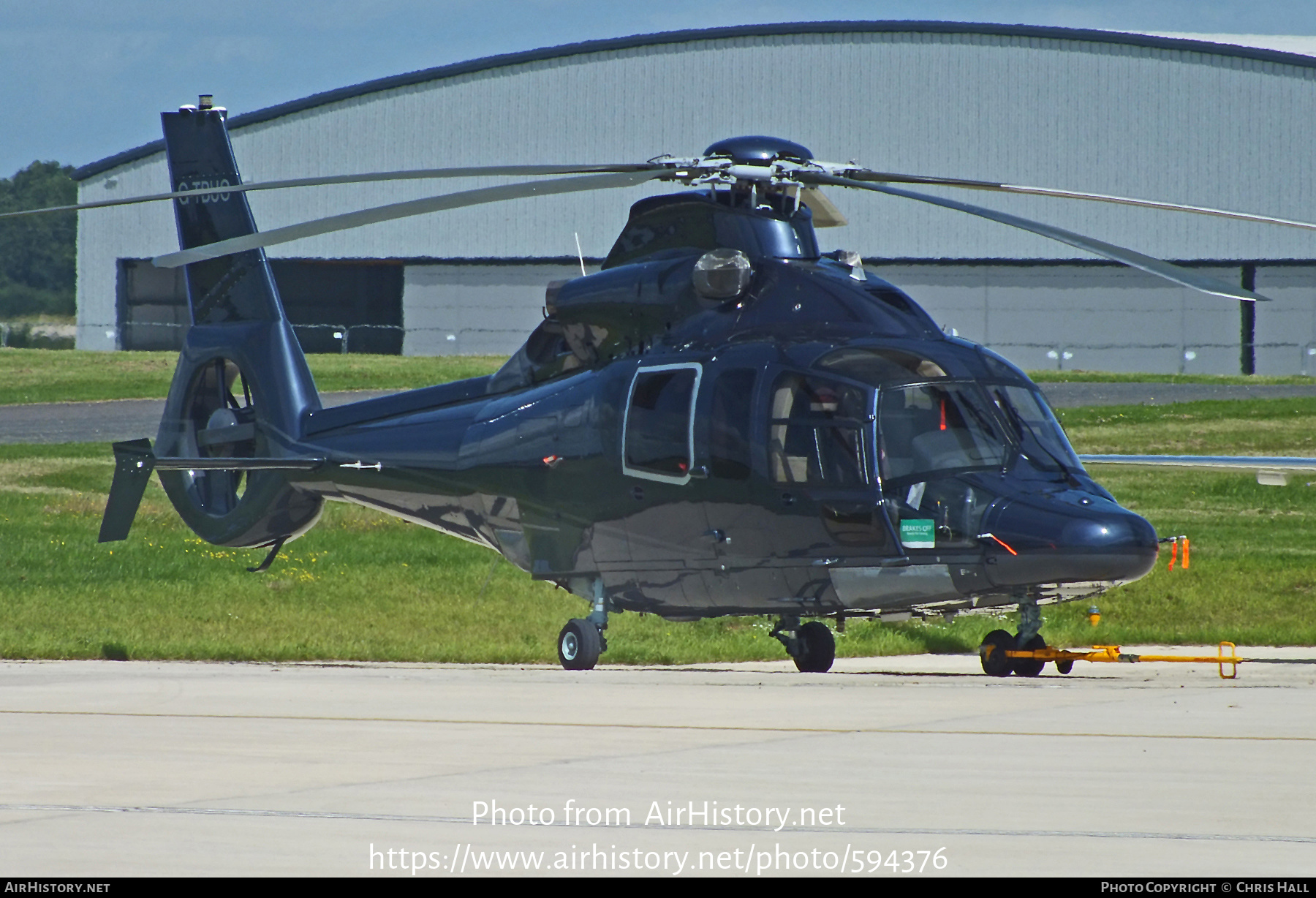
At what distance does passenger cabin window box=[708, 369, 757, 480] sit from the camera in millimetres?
12969

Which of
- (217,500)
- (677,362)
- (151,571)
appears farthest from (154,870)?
(151,571)

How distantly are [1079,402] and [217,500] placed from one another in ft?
98.4

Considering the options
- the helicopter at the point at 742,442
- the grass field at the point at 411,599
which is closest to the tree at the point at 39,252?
the grass field at the point at 411,599

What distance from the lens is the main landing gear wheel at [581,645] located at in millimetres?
14812

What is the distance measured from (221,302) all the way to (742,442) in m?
8.14

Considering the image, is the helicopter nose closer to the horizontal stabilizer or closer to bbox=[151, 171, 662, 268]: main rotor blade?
bbox=[151, 171, 662, 268]: main rotor blade

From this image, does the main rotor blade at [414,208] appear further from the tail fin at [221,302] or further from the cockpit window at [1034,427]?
the tail fin at [221,302]

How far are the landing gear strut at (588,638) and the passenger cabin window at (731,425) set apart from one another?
2.24m

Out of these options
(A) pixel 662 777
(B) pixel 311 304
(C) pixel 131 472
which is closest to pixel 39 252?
(B) pixel 311 304

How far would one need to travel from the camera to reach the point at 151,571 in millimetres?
23125

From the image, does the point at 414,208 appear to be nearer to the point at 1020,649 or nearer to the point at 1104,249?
the point at 1104,249

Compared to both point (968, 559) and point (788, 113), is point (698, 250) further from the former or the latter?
point (788, 113)

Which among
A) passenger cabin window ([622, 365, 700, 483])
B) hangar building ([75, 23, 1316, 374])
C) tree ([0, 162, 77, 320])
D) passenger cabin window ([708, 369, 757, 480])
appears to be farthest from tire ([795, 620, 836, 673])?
tree ([0, 162, 77, 320])

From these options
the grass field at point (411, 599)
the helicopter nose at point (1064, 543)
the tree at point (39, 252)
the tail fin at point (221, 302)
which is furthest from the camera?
the tree at point (39, 252)
